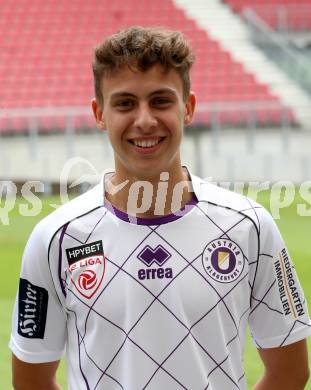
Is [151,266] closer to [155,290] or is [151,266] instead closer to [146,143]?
[155,290]

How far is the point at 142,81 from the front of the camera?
2119 millimetres

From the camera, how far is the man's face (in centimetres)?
212

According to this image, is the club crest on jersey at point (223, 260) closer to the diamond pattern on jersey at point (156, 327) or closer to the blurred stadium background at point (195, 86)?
the diamond pattern on jersey at point (156, 327)

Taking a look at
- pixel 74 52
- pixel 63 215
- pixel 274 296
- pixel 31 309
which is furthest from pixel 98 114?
pixel 74 52

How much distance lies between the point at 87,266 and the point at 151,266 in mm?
150

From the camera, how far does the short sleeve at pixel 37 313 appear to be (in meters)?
2.19

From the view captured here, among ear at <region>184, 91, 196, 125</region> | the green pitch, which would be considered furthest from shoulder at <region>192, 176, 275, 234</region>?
the green pitch

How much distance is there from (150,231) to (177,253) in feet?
0.27

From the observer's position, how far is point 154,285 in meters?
2.14

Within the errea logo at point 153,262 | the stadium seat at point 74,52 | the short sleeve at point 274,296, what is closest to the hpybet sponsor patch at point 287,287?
the short sleeve at point 274,296

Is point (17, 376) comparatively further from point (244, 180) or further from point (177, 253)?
point (244, 180)

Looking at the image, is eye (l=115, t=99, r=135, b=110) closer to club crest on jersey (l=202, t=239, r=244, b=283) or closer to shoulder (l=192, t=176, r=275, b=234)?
shoulder (l=192, t=176, r=275, b=234)

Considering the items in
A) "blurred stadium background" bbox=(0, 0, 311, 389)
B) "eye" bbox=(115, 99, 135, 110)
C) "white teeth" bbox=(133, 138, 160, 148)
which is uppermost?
"eye" bbox=(115, 99, 135, 110)

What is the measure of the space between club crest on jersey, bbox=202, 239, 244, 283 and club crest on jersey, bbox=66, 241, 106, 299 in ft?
0.81
